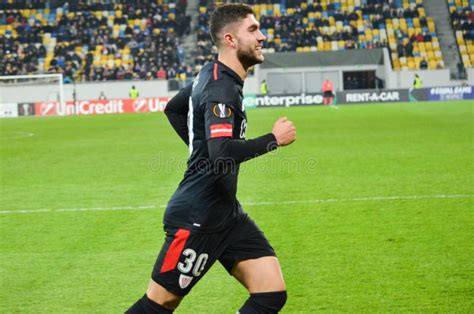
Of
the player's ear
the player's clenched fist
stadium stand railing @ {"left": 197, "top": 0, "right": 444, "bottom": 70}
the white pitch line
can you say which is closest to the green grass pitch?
the white pitch line

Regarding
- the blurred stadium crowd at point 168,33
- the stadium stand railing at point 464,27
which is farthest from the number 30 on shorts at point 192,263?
the stadium stand railing at point 464,27

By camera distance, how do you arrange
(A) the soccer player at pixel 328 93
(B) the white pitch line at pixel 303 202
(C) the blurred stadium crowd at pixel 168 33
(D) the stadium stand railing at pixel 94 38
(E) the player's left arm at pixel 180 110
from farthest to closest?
(C) the blurred stadium crowd at pixel 168 33 < (D) the stadium stand railing at pixel 94 38 < (A) the soccer player at pixel 328 93 < (B) the white pitch line at pixel 303 202 < (E) the player's left arm at pixel 180 110

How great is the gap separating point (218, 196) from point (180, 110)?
659 mm

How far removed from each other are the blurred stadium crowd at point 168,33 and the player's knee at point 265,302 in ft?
146

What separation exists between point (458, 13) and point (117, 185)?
144ft

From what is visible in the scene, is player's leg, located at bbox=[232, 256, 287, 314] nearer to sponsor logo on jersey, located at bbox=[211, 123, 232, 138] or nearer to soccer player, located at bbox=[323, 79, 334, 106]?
sponsor logo on jersey, located at bbox=[211, 123, 232, 138]

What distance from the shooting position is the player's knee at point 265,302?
4.67 metres

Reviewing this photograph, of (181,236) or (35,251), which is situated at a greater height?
(181,236)

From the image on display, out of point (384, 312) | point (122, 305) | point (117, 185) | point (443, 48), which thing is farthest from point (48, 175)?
point (443, 48)

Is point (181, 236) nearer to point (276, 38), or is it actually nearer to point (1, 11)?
point (276, 38)

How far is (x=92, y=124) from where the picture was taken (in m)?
33.2

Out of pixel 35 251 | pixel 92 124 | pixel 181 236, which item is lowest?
pixel 92 124

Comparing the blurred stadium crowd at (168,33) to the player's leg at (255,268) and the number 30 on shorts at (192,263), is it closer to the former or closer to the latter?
the player's leg at (255,268)

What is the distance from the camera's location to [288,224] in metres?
9.94
